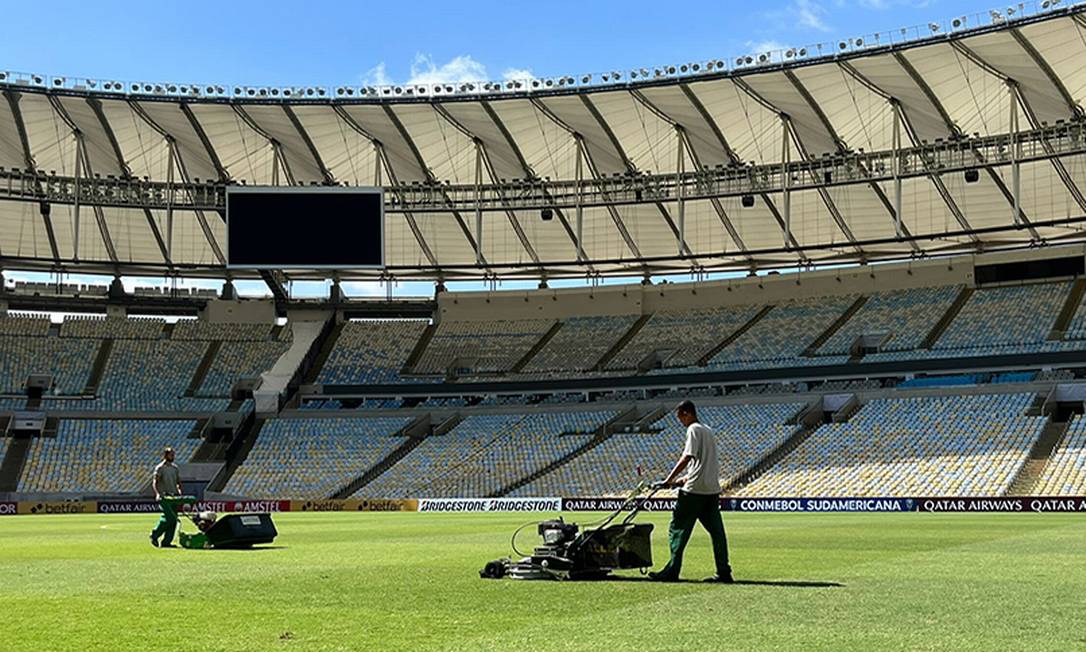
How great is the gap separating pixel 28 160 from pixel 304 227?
1374cm

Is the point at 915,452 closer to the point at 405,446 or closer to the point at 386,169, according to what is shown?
the point at 405,446

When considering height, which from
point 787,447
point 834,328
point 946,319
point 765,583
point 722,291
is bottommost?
point 765,583

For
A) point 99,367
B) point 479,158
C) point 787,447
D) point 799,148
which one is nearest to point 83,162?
point 99,367

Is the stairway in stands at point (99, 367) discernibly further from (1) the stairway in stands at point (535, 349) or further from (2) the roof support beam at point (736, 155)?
(2) the roof support beam at point (736, 155)

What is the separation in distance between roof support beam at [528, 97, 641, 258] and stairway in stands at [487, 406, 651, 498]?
8949mm

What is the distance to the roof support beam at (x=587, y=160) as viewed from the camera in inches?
2180

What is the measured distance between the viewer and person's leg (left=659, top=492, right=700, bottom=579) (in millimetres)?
11555

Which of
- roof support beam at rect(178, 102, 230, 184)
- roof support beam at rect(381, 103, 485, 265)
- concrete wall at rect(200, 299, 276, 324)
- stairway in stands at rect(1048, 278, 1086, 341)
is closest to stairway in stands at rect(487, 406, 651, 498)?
roof support beam at rect(381, 103, 485, 265)

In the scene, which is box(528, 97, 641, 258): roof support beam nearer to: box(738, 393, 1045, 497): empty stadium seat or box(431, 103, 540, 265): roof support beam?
box(431, 103, 540, 265): roof support beam

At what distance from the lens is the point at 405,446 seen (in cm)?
5912

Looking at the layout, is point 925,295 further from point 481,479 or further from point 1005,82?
point 481,479

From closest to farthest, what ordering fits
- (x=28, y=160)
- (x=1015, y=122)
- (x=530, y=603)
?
(x=530, y=603)
(x=1015, y=122)
(x=28, y=160)

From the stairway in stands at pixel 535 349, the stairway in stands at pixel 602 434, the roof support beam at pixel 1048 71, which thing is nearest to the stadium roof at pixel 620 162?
the roof support beam at pixel 1048 71

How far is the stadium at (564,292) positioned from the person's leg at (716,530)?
20459mm
